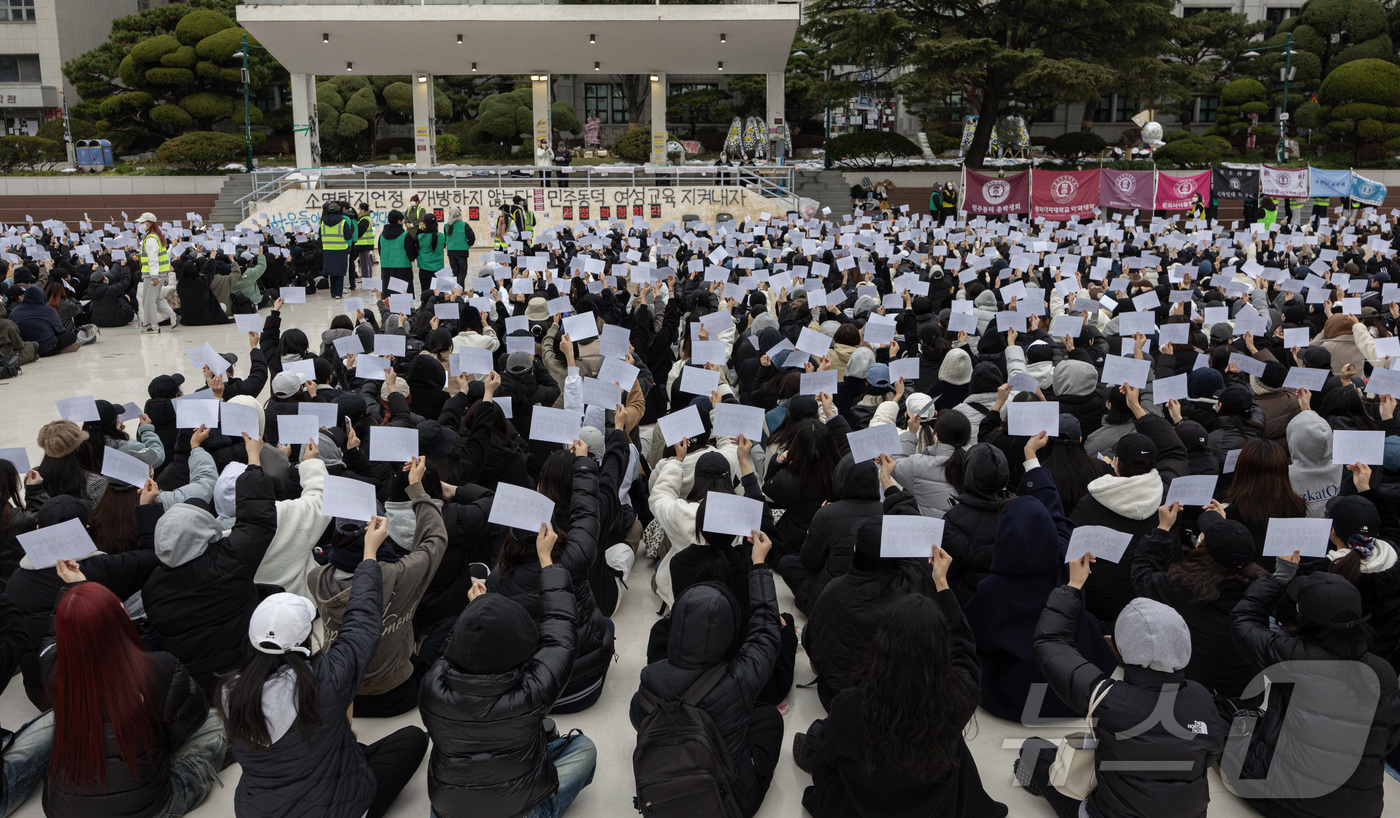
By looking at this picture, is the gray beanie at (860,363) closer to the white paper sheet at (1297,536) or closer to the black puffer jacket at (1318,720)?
the white paper sheet at (1297,536)

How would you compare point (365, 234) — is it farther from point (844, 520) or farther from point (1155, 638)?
point (1155, 638)

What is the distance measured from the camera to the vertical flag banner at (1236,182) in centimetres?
2200

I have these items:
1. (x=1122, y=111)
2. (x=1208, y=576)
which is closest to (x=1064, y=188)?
(x=1208, y=576)

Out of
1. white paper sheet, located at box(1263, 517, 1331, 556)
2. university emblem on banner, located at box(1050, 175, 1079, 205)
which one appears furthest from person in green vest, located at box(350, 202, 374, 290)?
white paper sheet, located at box(1263, 517, 1331, 556)

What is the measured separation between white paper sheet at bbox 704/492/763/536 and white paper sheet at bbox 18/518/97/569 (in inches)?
89.2

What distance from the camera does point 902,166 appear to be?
97.4ft

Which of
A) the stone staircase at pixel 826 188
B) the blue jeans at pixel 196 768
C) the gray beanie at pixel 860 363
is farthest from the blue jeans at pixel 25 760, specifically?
the stone staircase at pixel 826 188

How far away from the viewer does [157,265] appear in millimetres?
13898

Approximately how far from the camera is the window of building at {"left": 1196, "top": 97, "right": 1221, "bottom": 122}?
153ft

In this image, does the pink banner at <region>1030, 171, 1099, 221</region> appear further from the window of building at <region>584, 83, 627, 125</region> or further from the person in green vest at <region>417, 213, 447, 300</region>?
the window of building at <region>584, 83, 627, 125</region>

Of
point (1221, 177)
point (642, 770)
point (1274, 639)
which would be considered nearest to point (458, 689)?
point (642, 770)

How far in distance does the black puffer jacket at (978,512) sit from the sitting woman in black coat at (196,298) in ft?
42.5

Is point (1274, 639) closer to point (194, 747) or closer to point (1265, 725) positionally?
point (1265, 725)

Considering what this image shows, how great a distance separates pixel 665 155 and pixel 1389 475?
27526 millimetres
